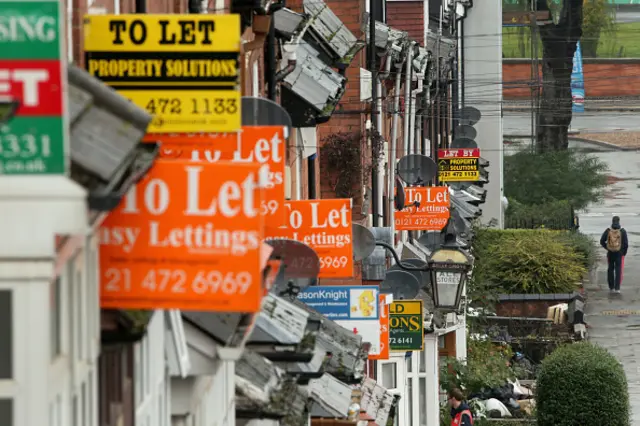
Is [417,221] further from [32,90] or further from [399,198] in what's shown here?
[32,90]

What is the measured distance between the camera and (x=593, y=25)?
225ft

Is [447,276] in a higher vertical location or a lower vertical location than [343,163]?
lower

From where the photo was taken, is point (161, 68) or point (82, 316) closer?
point (82, 316)

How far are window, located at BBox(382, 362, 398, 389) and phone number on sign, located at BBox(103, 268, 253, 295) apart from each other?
18016 mm

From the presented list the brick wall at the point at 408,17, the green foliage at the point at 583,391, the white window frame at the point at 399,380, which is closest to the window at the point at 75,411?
the white window frame at the point at 399,380

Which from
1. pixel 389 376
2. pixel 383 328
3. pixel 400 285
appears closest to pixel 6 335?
pixel 383 328

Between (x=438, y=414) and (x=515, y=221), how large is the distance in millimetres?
25083

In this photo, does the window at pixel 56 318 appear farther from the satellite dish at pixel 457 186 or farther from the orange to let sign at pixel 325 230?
the satellite dish at pixel 457 186

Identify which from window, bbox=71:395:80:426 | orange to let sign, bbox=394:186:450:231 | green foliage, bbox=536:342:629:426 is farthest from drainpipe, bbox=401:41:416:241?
window, bbox=71:395:80:426

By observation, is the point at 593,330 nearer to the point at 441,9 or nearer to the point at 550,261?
the point at 550,261

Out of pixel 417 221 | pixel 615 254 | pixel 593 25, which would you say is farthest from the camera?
pixel 593 25

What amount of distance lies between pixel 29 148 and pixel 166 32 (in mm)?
2583

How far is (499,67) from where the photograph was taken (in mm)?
56031

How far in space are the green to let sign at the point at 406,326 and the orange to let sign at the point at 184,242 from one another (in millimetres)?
14749
